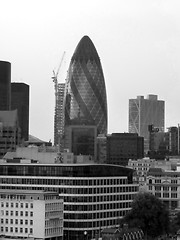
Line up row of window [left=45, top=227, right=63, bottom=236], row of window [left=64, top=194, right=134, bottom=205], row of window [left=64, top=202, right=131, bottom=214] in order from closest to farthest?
1. row of window [left=45, top=227, right=63, bottom=236]
2. row of window [left=64, top=202, right=131, bottom=214]
3. row of window [left=64, top=194, right=134, bottom=205]

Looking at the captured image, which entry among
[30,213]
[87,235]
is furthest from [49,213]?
[87,235]

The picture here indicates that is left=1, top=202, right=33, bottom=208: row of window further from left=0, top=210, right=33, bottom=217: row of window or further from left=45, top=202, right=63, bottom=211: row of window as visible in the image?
left=45, top=202, right=63, bottom=211: row of window

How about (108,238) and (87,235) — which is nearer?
(108,238)

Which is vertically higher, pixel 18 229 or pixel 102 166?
pixel 102 166

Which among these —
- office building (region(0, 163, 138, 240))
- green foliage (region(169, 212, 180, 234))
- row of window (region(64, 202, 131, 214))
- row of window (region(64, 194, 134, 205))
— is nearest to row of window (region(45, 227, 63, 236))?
office building (region(0, 163, 138, 240))

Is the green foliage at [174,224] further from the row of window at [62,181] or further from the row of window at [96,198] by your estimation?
the row of window at [62,181]

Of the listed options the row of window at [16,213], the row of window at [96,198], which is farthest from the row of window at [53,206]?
the row of window at [96,198]

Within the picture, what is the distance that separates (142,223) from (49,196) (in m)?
18.6

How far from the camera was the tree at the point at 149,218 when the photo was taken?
16788cm

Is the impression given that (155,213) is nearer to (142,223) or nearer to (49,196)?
(142,223)

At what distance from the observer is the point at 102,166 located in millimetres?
175125

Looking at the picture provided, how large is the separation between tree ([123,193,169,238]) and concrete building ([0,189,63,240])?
14.6m

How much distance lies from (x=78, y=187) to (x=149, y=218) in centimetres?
1421

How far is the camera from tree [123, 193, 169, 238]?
168m
